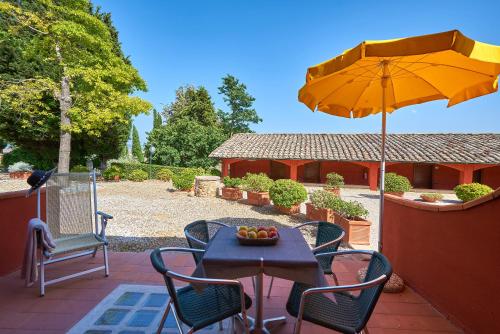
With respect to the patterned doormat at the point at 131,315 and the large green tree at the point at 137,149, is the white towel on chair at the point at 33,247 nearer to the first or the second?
the patterned doormat at the point at 131,315

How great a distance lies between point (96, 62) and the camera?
11453mm

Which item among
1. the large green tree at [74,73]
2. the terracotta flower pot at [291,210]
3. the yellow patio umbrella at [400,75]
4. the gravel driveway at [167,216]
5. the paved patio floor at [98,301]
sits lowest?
the gravel driveway at [167,216]

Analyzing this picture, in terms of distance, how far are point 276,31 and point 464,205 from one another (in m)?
11.6

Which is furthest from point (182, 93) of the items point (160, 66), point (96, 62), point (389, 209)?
point (389, 209)

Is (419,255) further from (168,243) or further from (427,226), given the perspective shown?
(168,243)

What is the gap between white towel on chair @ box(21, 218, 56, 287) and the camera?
270 centimetres

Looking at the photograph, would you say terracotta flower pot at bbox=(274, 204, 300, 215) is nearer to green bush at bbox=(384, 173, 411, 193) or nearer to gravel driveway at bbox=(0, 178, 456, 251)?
gravel driveway at bbox=(0, 178, 456, 251)

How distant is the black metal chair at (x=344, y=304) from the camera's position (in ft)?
5.17

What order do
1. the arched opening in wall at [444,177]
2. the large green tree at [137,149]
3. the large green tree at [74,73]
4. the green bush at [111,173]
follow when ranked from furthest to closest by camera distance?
the large green tree at [137,149] → the green bush at [111,173] → the arched opening in wall at [444,177] → the large green tree at [74,73]

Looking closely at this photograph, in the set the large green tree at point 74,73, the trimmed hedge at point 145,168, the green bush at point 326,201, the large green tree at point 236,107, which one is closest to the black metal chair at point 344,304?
the green bush at point 326,201

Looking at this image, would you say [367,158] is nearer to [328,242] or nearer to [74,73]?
[328,242]

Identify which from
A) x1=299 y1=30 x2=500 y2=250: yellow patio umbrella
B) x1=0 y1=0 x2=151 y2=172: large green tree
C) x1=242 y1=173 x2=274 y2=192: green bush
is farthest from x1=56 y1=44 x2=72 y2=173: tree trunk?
x1=299 y1=30 x2=500 y2=250: yellow patio umbrella

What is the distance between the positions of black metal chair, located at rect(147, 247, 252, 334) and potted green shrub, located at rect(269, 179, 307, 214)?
6360mm

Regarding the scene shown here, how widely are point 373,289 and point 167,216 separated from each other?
721 cm
